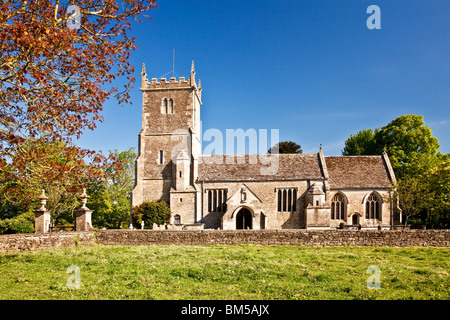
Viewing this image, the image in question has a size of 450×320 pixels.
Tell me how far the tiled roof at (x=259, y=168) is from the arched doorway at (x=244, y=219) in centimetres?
314

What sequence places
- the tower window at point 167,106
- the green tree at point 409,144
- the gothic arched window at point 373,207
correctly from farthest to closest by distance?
the green tree at point 409,144 → the tower window at point 167,106 → the gothic arched window at point 373,207

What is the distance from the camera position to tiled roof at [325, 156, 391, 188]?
107ft

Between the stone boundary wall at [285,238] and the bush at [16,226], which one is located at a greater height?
the stone boundary wall at [285,238]

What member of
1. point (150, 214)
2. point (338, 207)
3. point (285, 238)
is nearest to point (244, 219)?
point (150, 214)

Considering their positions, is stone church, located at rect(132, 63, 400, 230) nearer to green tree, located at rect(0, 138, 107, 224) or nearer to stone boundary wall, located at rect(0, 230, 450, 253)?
stone boundary wall, located at rect(0, 230, 450, 253)

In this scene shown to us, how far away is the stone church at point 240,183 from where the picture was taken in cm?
3144

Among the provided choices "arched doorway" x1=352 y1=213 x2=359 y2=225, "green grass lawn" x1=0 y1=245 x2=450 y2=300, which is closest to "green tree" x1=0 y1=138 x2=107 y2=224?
"green grass lawn" x1=0 y1=245 x2=450 y2=300

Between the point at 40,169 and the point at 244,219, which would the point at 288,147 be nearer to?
the point at 244,219

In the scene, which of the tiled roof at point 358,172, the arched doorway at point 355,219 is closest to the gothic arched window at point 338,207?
the arched doorway at point 355,219

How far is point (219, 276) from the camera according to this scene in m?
9.75

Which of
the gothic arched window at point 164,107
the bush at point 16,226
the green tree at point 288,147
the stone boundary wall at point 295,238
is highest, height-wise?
the gothic arched window at point 164,107

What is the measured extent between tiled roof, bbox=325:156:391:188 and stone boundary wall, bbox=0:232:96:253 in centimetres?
2291

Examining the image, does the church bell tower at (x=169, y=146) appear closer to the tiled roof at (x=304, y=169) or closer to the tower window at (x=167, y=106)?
the tower window at (x=167, y=106)
